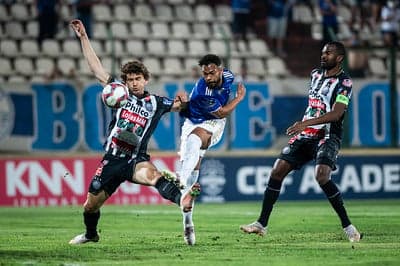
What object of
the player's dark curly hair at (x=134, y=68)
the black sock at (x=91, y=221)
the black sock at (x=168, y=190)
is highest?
the player's dark curly hair at (x=134, y=68)

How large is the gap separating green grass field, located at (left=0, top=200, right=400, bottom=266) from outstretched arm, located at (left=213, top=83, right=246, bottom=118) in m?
1.52

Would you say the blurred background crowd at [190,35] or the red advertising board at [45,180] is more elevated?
the blurred background crowd at [190,35]

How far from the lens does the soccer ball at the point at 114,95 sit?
11.4 metres

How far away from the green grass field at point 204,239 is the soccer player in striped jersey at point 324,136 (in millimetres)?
375

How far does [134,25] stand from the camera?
2545 centimetres

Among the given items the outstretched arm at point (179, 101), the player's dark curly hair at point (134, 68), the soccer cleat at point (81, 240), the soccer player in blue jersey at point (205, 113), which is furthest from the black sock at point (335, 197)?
the soccer cleat at point (81, 240)

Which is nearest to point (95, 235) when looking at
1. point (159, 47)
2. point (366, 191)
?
point (366, 191)

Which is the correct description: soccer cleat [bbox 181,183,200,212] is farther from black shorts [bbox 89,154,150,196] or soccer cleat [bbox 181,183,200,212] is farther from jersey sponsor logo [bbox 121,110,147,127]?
jersey sponsor logo [bbox 121,110,147,127]

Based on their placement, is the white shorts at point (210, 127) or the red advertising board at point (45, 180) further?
the red advertising board at point (45, 180)

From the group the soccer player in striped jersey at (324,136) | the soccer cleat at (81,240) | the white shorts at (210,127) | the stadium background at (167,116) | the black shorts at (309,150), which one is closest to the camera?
the soccer cleat at (81,240)

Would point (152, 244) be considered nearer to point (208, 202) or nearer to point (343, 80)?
point (343, 80)

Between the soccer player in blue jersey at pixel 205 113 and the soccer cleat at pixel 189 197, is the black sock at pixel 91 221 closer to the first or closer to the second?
the soccer cleat at pixel 189 197

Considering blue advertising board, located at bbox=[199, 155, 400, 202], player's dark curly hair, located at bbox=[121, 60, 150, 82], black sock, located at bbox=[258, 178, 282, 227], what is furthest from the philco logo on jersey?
blue advertising board, located at bbox=[199, 155, 400, 202]

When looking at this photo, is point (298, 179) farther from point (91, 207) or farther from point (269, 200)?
point (91, 207)
